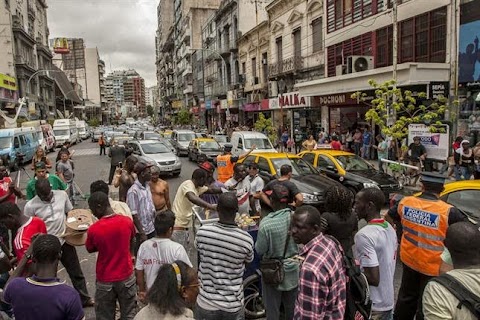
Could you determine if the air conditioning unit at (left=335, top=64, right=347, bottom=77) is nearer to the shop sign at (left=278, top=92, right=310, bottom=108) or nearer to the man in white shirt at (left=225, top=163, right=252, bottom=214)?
the shop sign at (left=278, top=92, right=310, bottom=108)

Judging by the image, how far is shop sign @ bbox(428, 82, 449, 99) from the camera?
16156 mm

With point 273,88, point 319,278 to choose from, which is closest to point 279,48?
point 273,88

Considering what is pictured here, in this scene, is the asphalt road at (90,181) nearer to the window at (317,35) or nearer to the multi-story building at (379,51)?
the multi-story building at (379,51)

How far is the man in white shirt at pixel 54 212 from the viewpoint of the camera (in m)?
5.05

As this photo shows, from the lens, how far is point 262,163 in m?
12.7

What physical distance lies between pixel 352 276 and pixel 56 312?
2099mm

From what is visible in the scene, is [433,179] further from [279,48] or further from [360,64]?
[279,48]

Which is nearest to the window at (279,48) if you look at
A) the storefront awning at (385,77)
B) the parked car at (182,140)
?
the storefront awning at (385,77)

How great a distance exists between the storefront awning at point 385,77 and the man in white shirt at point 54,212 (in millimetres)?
14435

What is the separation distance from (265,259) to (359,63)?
19.0 metres

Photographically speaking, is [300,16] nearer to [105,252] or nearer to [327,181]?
[327,181]

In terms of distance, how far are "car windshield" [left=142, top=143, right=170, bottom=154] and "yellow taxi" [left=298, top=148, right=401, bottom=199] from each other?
7840mm

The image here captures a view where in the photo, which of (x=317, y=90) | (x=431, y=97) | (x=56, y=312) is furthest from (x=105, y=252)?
(x=317, y=90)

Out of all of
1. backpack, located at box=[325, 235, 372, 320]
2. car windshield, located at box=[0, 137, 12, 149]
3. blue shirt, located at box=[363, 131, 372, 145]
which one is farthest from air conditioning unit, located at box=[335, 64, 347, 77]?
backpack, located at box=[325, 235, 372, 320]
